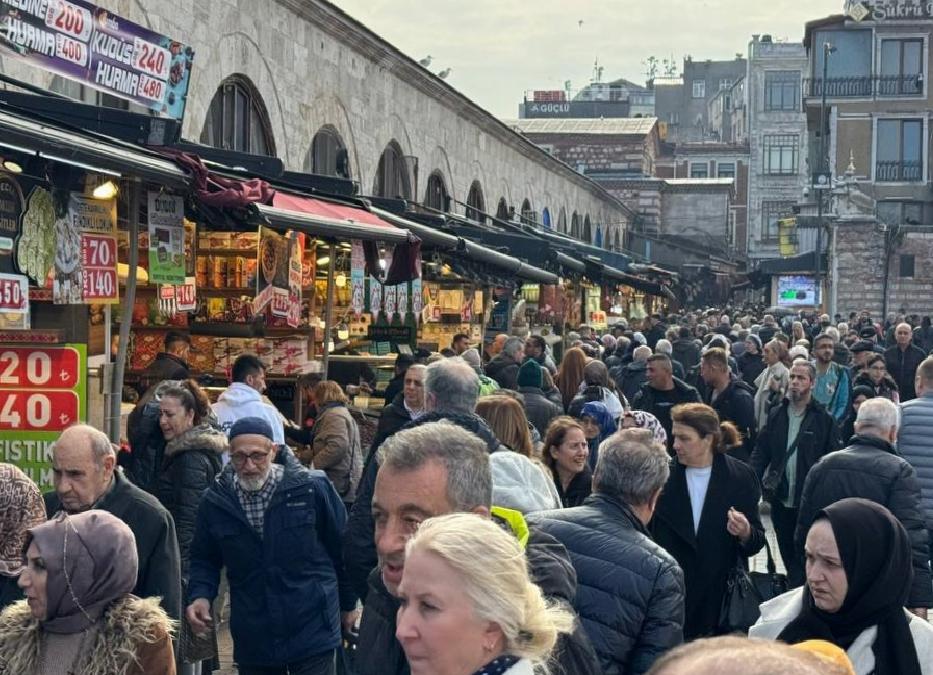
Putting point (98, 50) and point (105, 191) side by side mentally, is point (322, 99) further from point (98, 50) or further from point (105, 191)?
point (105, 191)

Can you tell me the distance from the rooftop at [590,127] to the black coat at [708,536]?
62.6 m

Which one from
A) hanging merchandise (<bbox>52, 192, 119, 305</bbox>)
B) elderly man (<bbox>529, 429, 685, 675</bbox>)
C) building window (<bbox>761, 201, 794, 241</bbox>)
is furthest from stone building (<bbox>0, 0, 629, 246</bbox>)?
building window (<bbox>761, 201, 794, 241</bbox>)

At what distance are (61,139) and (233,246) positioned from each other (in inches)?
233

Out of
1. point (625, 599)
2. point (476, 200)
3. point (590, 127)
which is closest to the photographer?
point (625, 599)

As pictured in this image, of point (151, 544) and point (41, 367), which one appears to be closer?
point (151, 544)

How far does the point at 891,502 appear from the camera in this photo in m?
7.04

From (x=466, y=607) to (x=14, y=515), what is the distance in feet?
8.69

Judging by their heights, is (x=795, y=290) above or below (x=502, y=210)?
below

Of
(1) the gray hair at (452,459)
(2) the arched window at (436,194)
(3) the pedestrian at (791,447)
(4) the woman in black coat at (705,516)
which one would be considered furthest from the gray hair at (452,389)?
(2) the arched window at (436,194)

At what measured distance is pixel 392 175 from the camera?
24.0m

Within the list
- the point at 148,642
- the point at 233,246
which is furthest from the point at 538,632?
the point at 233,246

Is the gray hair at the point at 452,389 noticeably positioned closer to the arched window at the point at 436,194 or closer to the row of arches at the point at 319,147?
the row of arches at the point at 319,147

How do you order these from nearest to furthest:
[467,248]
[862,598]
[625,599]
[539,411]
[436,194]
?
[862,598], [625,599], [539,411], [467,248], [436,194]

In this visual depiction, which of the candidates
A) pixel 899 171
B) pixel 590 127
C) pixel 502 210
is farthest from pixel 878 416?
pixel 590 127
